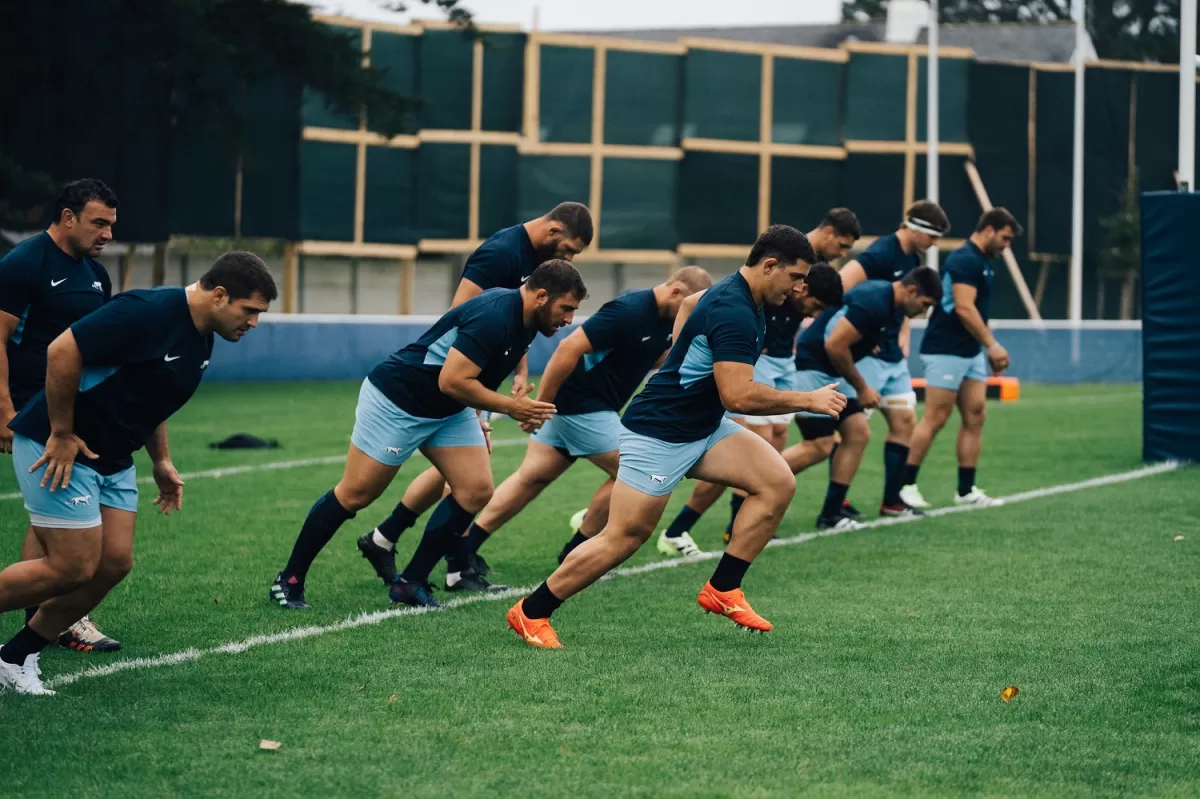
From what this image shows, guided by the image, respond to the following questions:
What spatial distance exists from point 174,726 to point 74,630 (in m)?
1.73

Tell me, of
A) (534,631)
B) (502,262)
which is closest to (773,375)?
(502,262)

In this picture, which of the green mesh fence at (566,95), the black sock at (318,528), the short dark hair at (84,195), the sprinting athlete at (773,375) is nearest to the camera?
the short dark hair at (84,195)

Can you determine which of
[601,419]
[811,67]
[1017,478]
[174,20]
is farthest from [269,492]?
[811,67]

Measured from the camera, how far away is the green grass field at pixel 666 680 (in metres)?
5.20

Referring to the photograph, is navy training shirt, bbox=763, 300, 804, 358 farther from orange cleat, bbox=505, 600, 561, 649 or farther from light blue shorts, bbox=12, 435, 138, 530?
light blue shorts, bbox=12, 435, 138, 530

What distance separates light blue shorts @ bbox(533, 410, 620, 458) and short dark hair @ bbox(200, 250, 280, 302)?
314 centimetres

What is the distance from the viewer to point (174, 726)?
5762 mm

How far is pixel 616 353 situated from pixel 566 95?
98.1 ft

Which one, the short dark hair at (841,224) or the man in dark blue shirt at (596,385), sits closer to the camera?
the man in dark blue shirt at (596,385)

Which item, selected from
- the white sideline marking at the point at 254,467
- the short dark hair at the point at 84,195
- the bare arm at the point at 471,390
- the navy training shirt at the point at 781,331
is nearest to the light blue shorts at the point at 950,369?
the navy training shirt at the point at 781,331

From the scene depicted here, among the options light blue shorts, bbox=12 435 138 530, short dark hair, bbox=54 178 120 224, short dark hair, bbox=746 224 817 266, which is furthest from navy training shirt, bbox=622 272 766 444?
short dark hair, bbox=54 178 120 224

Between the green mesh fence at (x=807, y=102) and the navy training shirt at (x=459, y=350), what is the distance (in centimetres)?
3255

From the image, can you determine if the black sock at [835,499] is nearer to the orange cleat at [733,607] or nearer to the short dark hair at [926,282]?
the short dark hair at [926,282]

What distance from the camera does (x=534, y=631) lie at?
7148mm
